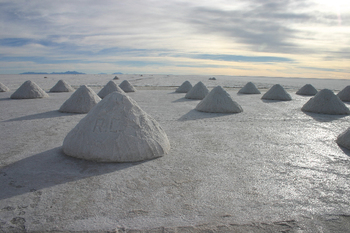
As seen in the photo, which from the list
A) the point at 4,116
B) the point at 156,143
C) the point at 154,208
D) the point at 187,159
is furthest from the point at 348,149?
the point at 4,116

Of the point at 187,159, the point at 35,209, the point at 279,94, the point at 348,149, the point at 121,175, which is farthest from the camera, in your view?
the point at 279,94

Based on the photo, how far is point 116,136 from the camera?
3.55 m

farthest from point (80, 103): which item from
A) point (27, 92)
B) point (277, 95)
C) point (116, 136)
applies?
point (277, 95)

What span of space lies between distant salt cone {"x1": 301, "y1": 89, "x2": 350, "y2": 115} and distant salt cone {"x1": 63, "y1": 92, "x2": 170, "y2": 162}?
6565 mm

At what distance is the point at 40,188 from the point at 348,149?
4.81 meters

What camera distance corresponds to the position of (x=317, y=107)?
8.30 meters

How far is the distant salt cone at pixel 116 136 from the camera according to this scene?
3.50 metres

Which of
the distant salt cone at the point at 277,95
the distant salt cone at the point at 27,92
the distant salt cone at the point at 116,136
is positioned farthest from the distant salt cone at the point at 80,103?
the distant salt cone at the point at 277,95

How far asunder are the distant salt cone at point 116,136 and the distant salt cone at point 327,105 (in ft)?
21.5

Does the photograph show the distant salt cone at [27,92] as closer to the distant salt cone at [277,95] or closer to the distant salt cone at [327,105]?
the distant salt cone at [277,95]

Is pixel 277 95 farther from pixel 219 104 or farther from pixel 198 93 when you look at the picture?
pixel 219 104

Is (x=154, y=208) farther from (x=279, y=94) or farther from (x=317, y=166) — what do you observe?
(x=279, y=94)

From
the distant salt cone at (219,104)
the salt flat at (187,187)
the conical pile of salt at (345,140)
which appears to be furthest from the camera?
the distant salt cone at (219,104)

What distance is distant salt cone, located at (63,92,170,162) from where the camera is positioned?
11.5 feet
